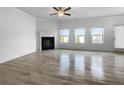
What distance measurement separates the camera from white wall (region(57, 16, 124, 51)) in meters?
9.97

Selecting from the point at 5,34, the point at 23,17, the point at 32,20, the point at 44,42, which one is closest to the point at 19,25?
the point at 23,17

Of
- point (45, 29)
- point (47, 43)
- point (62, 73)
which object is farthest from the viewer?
point (47, 43)

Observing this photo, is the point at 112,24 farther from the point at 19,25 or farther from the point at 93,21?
the point at 19,25

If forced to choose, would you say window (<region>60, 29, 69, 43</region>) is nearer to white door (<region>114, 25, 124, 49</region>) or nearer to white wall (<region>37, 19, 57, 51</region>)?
white wall (<region>37, 19, 57, 51</region>)

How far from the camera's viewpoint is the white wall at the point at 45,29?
418 inches

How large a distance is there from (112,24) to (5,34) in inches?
278

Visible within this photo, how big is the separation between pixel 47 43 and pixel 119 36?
5.32 m

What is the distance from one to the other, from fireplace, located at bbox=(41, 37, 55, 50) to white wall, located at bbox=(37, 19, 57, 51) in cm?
31

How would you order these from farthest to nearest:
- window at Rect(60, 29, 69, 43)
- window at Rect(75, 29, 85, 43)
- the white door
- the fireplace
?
window at Rect(60, 29, 69, 43) → window at Rect(75, 29, 85, 43) → the fireplace → the white door

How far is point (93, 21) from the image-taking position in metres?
10.8

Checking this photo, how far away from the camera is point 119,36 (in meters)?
9.74

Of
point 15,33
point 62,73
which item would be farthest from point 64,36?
point 62,73

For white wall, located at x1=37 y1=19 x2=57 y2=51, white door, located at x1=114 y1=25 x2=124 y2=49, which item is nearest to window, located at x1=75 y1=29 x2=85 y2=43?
white wall, located at x1=37 y1=19 x2=57 y2=51

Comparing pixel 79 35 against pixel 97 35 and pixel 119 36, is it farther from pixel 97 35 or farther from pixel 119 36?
pixel 119 36
